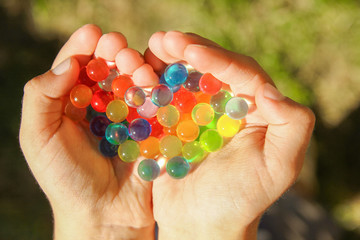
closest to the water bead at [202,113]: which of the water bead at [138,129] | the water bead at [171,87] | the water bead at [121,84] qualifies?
the water bead at [171,87]

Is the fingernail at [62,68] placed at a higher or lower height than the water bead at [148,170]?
higher

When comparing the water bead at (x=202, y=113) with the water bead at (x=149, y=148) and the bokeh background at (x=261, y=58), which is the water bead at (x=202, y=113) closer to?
the water bead at (x=149, y=148)

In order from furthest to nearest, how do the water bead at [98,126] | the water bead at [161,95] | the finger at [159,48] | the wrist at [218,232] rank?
the water bead at [98,126] < the water bead at [161,95] < the finger at [159,48] < the wrist at [218,232]

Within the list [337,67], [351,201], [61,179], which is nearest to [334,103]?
[337,67]

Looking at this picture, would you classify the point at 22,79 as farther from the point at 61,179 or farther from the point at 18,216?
the point at 61,179

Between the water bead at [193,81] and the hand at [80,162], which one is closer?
the hand at [80,162]
